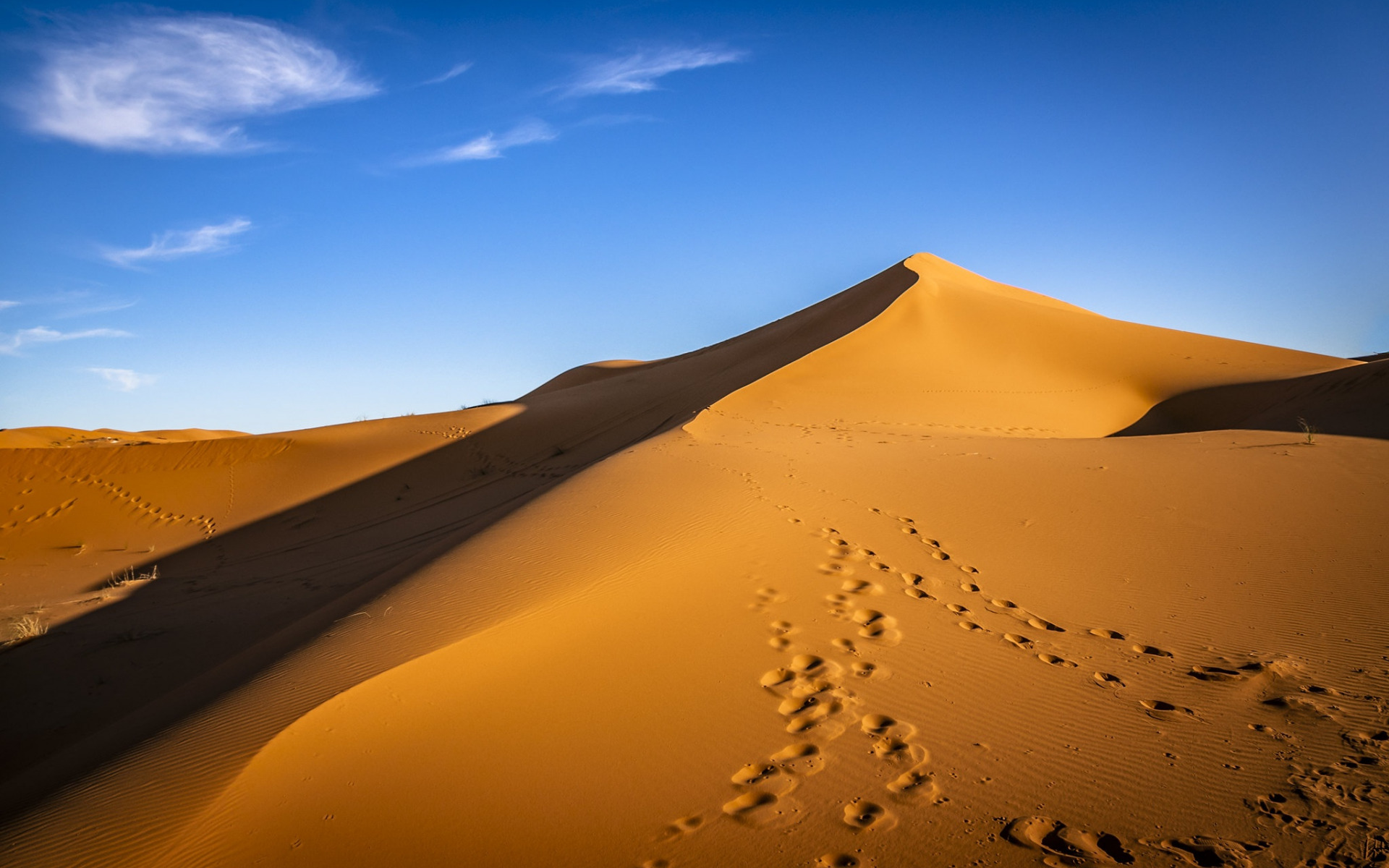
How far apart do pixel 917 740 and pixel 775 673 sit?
0.88 meters

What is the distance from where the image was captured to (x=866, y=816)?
278 cm

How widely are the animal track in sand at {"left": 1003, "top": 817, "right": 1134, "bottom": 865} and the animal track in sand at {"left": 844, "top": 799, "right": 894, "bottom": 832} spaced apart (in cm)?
43

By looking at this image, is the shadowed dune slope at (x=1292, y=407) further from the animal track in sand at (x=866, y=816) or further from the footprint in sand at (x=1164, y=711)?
the animal track in sand at (x=866, y=816)

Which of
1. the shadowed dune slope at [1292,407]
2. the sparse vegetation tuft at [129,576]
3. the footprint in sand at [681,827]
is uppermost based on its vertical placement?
the sparse vegetation tuft at [129,576]

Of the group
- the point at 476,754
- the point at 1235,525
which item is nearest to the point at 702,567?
the point at 476,754

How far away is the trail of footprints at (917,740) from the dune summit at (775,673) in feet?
0.06

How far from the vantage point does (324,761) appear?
10.6 ft

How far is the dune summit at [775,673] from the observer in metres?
2.76

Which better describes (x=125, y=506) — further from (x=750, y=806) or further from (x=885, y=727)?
(x=885, y=727)

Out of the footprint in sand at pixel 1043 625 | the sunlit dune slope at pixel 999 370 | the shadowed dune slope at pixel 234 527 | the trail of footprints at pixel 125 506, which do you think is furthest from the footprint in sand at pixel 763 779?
the trail of footprints at pixel 125 506

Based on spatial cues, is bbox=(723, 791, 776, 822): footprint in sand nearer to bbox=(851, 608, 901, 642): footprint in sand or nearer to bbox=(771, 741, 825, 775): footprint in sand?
bbox=(771, 741, 825, 775): footprint in sand

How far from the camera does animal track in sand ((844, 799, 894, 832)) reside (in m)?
2.71

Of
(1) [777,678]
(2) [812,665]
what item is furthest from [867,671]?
(1) [777,678]

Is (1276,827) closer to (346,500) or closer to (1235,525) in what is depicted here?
(1235,525)
